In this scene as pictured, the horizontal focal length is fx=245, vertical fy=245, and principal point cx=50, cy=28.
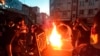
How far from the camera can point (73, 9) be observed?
65.6 m

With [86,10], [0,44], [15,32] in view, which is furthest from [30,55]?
[86,10]

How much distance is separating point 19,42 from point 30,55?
4.90ft

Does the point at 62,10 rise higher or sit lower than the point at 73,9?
lower

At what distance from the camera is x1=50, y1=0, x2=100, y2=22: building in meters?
62.1

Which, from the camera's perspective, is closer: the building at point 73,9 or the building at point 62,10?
the building at point 73,9

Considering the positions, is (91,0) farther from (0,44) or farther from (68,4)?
(0,44)

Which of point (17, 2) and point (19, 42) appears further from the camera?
point (17, 2)

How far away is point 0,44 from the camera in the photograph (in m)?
6.91

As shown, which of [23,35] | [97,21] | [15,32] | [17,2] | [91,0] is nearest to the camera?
[97,21]

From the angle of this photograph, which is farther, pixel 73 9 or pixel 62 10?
pixel 62 10

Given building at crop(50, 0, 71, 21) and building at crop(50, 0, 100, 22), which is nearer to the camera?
building at crop(50, 0, 100, 22)

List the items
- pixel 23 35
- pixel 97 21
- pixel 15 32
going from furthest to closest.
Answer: pixel 23 35
pixel 15 32
pixel 97 21

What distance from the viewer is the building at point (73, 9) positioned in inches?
2446

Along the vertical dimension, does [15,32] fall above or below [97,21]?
below
